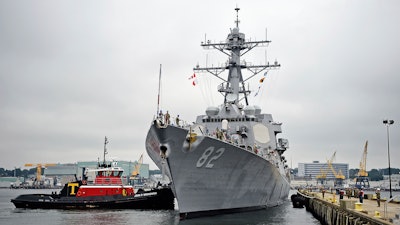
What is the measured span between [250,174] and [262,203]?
493cm

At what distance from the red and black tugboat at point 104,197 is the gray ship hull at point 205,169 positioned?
11371mm

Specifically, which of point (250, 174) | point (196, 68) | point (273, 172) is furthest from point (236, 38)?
point (250, 174)

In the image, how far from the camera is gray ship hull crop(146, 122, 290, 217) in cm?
1869

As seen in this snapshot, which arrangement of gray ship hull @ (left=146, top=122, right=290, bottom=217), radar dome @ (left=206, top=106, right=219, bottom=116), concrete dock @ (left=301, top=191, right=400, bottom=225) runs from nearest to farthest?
concrete dock @ (left=301, top=191, right=400, bottom=225)
gray ship hull @ (left=146, top=122, right=290, bottom=217)
radar dome @ (left=206, top=106, right=219, bottom=116)

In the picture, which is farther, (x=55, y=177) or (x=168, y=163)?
(x=55, y=177)

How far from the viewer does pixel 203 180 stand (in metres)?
19.8

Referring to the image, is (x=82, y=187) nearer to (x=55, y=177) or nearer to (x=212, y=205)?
(x=212, y=205)

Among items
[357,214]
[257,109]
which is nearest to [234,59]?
[257,109]

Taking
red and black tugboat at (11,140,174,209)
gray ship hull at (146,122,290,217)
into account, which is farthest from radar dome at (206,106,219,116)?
red and black tugboat at (11,140,174,209)

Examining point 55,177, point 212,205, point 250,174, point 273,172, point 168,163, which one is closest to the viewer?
point 168,163

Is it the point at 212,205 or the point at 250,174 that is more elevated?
the point at 250,174

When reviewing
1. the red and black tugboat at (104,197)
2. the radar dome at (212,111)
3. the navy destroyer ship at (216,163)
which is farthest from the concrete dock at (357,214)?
the red and black tugboat at (104,197)

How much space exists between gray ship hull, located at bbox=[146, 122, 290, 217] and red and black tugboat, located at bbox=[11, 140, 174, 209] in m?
11.4

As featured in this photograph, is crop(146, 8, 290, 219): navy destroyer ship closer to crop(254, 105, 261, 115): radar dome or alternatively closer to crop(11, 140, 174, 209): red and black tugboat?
crop(254, 105, 261, 115): radar dome
